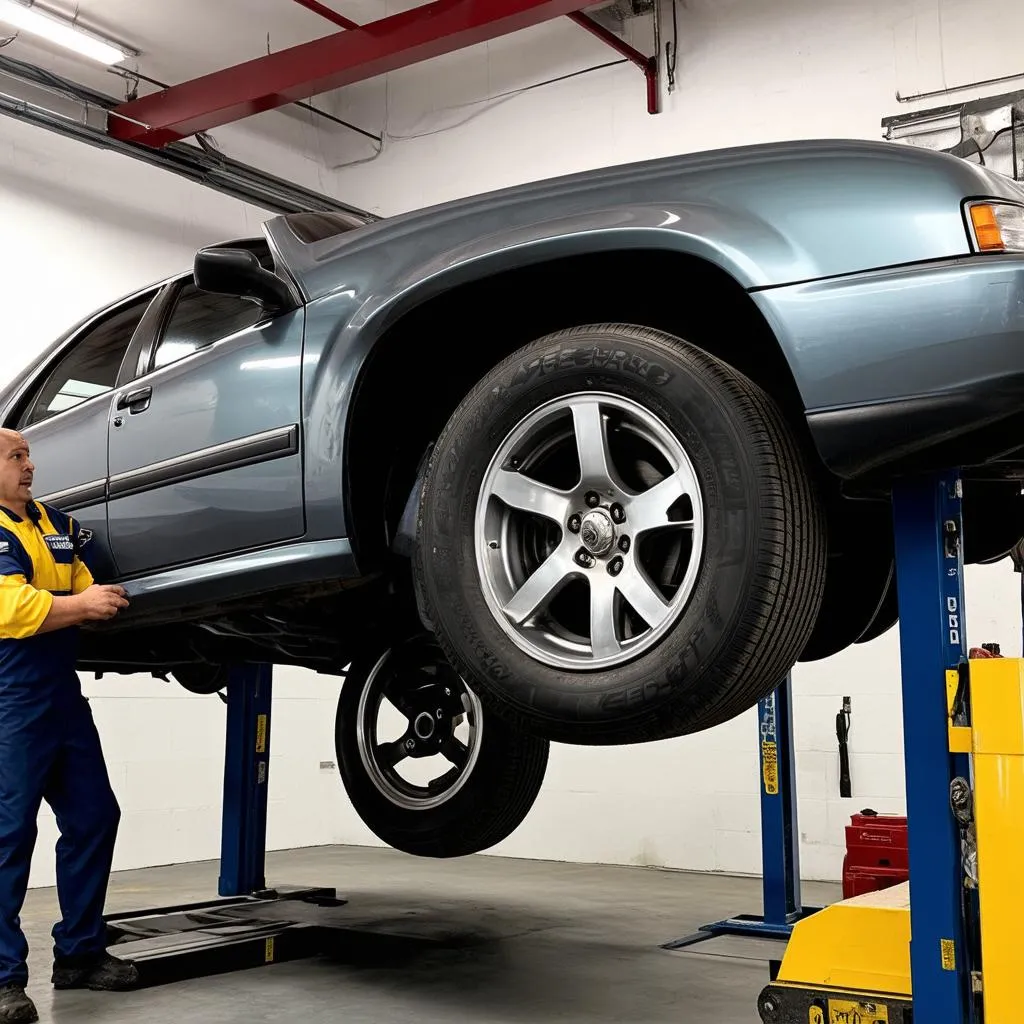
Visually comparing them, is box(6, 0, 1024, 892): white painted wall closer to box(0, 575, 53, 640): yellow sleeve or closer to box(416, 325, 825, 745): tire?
box(0, 575, 53, 640): yellow sleeve

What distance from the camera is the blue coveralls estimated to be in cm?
314

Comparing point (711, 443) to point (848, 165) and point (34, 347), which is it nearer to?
point (848, 165)

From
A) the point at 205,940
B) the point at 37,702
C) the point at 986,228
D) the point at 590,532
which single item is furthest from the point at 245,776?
the point at 986,228

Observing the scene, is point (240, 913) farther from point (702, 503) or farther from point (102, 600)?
point (702, 503)

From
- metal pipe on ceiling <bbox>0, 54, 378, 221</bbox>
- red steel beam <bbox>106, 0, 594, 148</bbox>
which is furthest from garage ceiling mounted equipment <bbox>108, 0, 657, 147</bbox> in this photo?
metal pipe on ceiling <bbox>0, 54, 378, 221</bbox>

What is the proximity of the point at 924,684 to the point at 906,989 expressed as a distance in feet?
2.01

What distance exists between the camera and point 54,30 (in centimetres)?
644

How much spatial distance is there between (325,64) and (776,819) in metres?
5.00

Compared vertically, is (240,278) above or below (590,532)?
above

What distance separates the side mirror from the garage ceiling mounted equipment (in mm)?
4509

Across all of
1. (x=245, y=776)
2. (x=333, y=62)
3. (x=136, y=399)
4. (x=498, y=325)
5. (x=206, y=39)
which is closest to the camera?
(x=498, y=325)

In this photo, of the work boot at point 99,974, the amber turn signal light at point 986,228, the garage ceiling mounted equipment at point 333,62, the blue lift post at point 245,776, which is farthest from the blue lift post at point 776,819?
the garage ceiling mounted equipment at point 333,62

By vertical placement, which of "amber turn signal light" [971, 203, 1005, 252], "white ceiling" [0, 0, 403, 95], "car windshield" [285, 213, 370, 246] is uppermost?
"white ceiling" [0, 0, 403, 95]

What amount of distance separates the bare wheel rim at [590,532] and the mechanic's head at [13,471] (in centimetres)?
171
